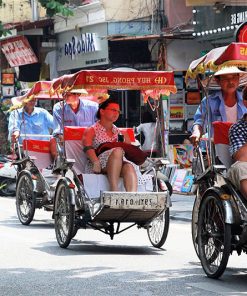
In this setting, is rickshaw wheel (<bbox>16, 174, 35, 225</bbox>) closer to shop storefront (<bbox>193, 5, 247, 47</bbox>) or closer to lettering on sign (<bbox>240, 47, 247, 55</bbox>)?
lettering on sign (<bbox>240, 47, 247, 55</bbox>)

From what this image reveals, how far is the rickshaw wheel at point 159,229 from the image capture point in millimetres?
12008

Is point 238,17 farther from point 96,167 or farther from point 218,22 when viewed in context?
point 96,167

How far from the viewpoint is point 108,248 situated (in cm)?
1213

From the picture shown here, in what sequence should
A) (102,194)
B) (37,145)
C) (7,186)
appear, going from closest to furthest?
(102,194) → (37,145) → (7,186)

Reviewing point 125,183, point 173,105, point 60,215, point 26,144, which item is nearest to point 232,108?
point 125,183

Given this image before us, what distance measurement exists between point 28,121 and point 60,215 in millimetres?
4530

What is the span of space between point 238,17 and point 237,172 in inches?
458

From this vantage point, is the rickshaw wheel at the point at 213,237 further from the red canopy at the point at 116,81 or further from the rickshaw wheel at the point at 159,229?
the red canopy at the point at 116,81

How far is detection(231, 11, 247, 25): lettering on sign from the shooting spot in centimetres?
2028

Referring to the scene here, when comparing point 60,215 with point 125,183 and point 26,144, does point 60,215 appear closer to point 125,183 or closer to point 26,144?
point 125,183

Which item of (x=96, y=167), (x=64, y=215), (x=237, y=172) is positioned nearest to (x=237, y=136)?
(x=237, y=172)

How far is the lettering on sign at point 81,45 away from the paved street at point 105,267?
13.2 metres

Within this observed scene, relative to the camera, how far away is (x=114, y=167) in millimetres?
11961

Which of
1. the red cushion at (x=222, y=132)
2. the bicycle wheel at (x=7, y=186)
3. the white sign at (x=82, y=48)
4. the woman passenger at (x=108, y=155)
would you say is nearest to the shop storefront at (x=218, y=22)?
the white sign at (x=82, y=48)
